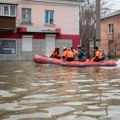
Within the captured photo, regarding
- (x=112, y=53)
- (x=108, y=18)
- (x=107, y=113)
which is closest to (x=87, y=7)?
(x=108, y=18)

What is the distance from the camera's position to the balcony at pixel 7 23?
3356 centimetres

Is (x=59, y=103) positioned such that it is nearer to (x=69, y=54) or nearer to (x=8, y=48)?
(x=69, y=54)

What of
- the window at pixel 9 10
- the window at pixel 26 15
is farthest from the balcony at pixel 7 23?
the window at pixel 26 15

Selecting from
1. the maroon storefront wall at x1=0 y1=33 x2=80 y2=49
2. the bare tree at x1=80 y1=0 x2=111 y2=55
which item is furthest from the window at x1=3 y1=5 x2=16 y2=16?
the bare tree at x1=80 y1=0 x2=111 y2=55

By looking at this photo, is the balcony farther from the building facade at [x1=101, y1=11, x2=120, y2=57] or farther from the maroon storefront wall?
the building facade at [x1=101, y1=11, x2=120, y2=57]

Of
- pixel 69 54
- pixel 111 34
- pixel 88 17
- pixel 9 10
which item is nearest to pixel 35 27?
pixel 9 10

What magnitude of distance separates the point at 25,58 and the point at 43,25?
154 inches

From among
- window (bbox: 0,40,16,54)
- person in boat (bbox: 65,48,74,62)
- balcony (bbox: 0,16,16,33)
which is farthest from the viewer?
window (bbox: 0,40,16,54)

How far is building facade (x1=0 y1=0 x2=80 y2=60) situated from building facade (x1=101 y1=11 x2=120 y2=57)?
22.8 ft

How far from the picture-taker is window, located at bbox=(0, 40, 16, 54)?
35.2 meters

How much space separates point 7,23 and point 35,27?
11.4 feet

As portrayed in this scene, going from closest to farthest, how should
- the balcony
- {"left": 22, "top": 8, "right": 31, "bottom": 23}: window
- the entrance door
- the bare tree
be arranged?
the balcony < {"left": 22, "top": 8, "right": 31, "bottom": 23}: window < the entrance door < the bare tree

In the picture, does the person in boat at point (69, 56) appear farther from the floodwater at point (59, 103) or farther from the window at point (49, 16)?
the floodwater at point (59, 103)

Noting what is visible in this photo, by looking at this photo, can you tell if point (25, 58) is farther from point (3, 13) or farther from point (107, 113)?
point (107, 113)
